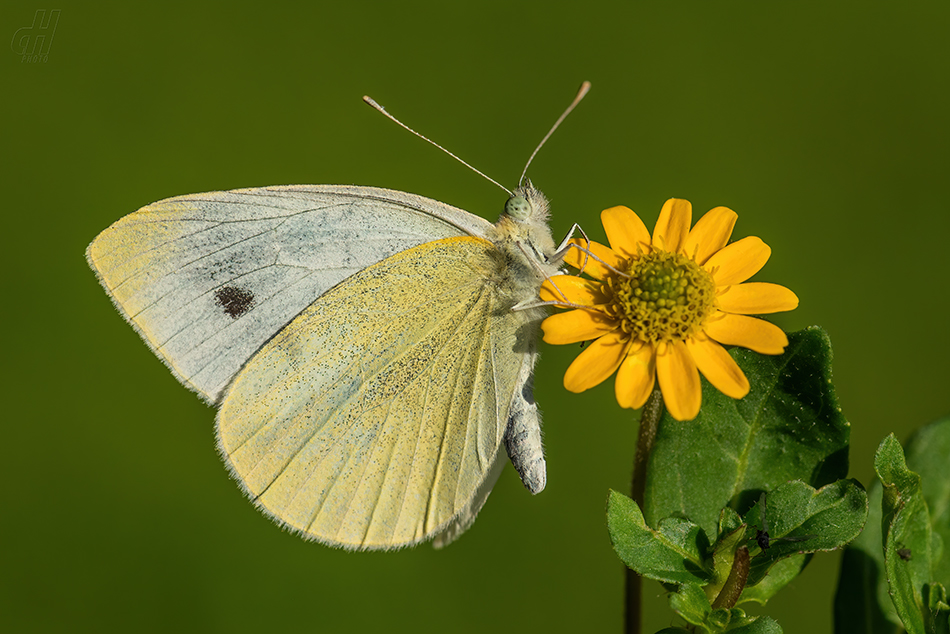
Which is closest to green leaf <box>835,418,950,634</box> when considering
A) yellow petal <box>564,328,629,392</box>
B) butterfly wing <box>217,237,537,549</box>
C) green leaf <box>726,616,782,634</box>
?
green leaf <box>726,616,782,634</box>

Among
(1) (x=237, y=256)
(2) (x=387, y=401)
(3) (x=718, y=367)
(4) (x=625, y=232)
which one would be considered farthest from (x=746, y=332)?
(1) (x=237, y=256)

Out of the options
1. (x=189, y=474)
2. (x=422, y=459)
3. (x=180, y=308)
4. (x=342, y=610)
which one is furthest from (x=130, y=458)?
(x=422, y=459)

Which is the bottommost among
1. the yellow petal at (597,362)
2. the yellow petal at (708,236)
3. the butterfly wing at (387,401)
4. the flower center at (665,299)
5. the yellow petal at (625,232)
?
the butterfly wing at (387,401)

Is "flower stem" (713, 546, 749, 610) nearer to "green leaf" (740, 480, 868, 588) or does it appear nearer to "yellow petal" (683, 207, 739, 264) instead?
"green leaf" (740, 480, 868, 588)

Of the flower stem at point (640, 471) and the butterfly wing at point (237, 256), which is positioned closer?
the flower stem at point (640, 471)

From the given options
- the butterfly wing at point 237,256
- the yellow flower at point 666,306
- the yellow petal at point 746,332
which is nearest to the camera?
the yellow petal at point 746,332

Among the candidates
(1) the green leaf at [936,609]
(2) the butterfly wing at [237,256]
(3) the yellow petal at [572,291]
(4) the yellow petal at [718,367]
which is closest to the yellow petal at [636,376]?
(4) the yellow petal at [718,367]

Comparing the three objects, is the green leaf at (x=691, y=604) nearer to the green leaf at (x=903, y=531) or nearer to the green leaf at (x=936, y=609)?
the green leaf at (x=903, y=531)

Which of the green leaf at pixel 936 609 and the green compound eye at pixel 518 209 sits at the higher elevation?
the green compound eye at pixel 518 209

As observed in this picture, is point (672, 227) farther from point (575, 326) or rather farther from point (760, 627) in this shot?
point (760, 627)
